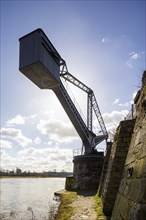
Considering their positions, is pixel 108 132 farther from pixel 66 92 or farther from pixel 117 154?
pixel 117 154

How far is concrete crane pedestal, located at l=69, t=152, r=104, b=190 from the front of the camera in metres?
22.7

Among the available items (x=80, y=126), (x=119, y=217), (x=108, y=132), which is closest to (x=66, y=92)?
(x=80, y=126)

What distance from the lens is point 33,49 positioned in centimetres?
1681

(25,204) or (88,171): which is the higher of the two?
(88,171)

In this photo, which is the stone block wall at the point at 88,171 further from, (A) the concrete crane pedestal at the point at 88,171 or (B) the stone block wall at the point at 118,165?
(B) the stone block wall at the point at 118,165

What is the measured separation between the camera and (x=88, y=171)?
2325cm

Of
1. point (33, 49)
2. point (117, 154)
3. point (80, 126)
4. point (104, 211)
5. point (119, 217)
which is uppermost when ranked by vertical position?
point (33, 49)

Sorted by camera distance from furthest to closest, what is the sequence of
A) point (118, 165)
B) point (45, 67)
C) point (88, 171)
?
1. point (88, 171)
2. point (45, 67)
3. point (118, 165)

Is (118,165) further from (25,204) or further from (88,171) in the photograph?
(88,171)

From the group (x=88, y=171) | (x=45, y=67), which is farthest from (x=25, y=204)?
(x=45, y=67)

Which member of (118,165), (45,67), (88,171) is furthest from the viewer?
(88,171)

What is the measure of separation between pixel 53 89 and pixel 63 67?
8.27 ft

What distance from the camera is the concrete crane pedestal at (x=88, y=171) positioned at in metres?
22.7

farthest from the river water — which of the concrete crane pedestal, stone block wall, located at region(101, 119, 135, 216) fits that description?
stone block wall, located at region(101, 119, 135, 216)
